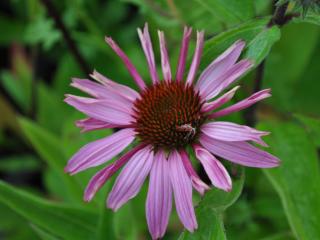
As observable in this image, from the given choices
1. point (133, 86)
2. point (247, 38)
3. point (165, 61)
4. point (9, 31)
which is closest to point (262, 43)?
point (247, 38)

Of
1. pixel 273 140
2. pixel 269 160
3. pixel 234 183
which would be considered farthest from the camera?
pixel 273 140

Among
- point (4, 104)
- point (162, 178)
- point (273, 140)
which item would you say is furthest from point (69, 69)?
point (162, 178)

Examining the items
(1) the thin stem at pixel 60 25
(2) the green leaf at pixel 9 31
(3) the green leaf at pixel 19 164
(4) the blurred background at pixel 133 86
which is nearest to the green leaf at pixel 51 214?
(4) the blurred background at pixel 133 86

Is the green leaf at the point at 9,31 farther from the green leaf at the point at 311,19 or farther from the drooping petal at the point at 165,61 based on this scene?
the green leaf at the point at 311,19

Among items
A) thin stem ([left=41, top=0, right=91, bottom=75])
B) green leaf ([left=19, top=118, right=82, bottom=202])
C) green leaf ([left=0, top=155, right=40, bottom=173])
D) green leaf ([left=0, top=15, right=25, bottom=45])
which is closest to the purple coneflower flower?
thin stem ([left=41, top=0, right=91, bottom=75])

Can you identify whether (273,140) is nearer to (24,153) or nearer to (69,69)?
(69,69)

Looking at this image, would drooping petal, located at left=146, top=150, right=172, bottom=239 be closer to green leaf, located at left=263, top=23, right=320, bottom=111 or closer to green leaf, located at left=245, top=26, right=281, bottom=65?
green leaf, located at left=245, top=26, right=281, bottom=65
